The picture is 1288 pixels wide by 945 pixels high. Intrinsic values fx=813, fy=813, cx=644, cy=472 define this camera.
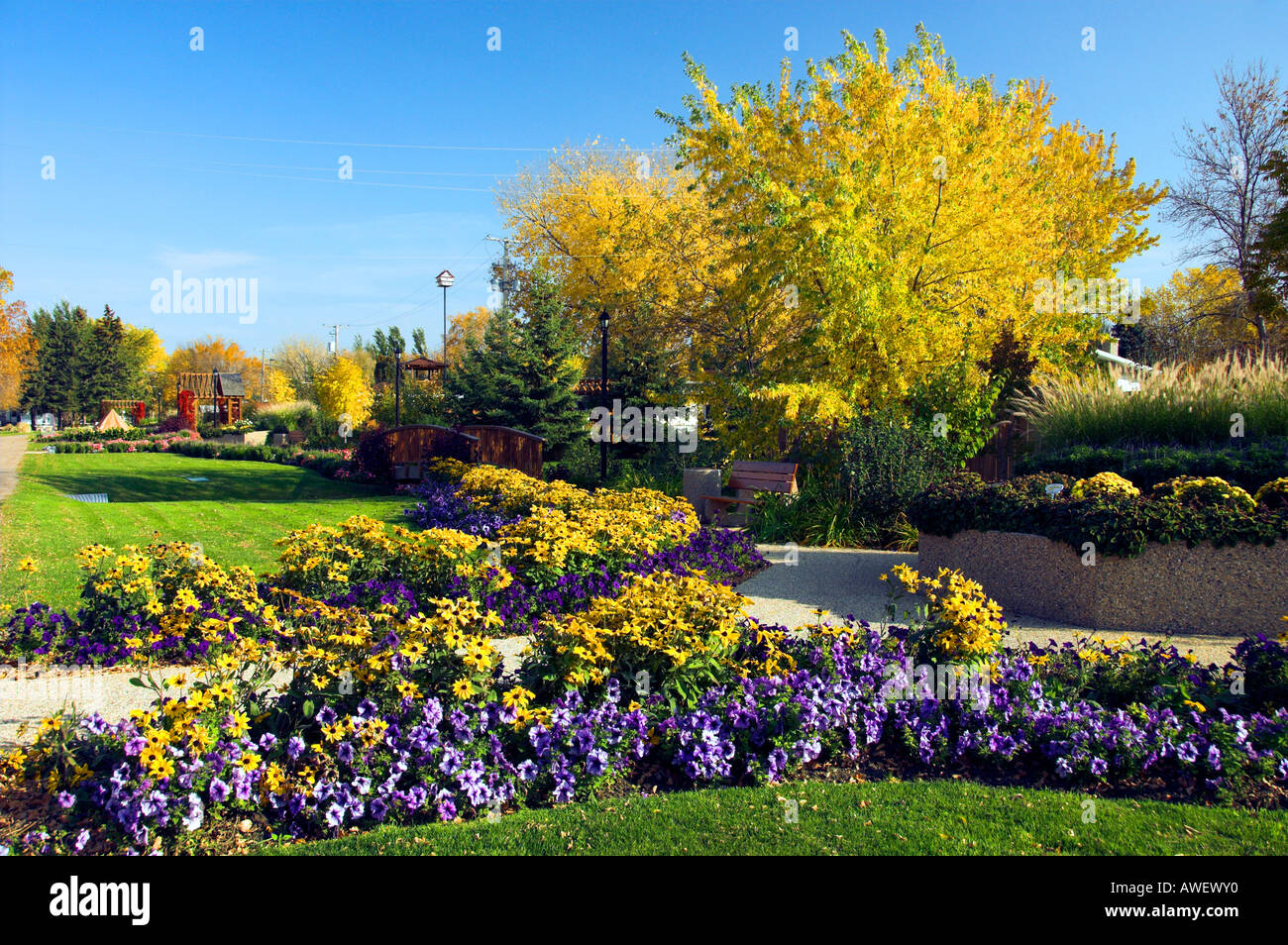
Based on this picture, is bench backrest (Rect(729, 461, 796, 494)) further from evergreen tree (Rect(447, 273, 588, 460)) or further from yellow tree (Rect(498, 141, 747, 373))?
evergreen tree (Rect(447, 273, 588, 460))

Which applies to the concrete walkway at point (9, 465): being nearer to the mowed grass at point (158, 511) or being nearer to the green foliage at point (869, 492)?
the mowed grass at point (158, 511)

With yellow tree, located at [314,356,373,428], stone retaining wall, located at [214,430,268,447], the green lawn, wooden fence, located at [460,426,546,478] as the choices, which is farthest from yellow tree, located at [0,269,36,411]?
the green lawn

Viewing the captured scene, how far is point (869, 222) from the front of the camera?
1181cm

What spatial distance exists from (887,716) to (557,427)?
15.6 metres

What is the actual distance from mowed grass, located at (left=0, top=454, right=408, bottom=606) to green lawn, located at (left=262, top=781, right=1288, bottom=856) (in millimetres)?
5053

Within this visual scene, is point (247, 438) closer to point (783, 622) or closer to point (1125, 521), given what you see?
point (783, 622)

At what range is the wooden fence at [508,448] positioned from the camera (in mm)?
16156

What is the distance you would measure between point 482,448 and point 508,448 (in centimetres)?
55

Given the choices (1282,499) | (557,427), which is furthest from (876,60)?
(557,427)

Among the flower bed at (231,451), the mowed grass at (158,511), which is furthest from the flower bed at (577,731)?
the flower bed at (231,451)

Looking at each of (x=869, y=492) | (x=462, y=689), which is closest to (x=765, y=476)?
(x=869, y=492)

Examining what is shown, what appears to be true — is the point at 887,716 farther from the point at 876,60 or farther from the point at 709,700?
the point at 876,60

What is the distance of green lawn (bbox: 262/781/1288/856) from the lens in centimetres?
322
